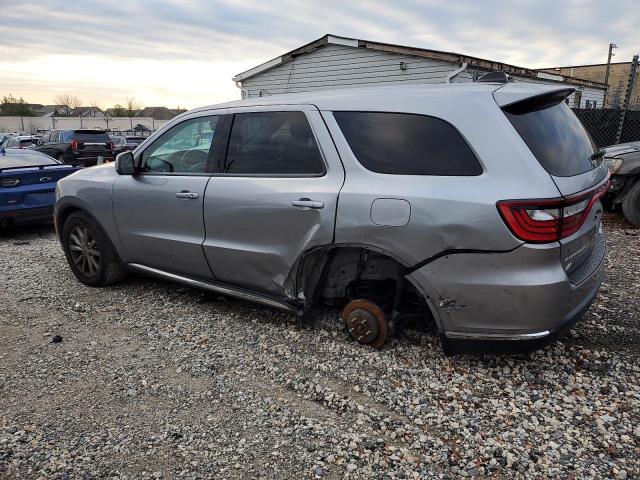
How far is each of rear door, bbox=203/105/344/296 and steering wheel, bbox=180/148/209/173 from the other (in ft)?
0.73

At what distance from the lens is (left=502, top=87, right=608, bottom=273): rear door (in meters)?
2.68

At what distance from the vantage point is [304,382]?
310 cm

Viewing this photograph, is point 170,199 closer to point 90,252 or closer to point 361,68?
point 90,252

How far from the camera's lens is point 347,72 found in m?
15.4

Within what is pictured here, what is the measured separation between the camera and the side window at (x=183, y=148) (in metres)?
3.92

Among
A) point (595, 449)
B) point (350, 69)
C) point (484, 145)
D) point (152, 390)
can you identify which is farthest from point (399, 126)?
point (350, 69)

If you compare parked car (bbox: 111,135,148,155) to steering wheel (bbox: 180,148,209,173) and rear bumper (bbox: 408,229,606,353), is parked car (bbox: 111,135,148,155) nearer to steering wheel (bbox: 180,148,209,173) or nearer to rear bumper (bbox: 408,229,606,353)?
steering wheel (bbox: 180,148,209,173)

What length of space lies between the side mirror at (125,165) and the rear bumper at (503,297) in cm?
269

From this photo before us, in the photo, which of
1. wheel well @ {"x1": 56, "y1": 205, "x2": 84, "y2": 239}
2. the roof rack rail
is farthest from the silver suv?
wheel well @ {"x1": 56, "y1": 205, "x2": 84, "y2": 239}

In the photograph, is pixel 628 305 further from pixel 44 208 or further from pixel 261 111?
pixel 44 208

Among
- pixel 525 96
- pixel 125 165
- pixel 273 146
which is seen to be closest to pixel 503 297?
pixel 525 96

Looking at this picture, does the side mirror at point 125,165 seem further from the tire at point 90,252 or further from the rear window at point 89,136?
the rear window at point 89,136

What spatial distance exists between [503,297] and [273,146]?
6.18ft

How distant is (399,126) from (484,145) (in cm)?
55
